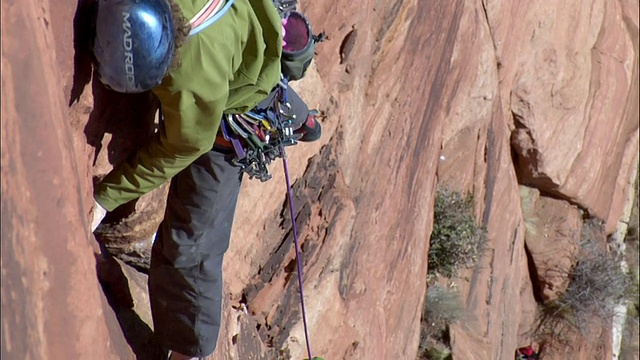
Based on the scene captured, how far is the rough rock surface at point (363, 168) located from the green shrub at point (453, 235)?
0.69 ft

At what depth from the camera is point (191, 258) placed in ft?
10.6

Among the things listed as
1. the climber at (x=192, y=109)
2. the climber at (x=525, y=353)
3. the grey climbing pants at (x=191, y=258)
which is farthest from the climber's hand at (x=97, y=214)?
the climber at (x=525, y=353)

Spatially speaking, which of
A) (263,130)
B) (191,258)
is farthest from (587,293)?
(191,258)

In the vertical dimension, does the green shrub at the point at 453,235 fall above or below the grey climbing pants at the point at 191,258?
below

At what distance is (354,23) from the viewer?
15.8 ft

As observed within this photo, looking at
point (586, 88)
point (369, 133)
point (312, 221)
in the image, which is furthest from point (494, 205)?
point (312, 221)

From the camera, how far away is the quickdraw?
10.5ft

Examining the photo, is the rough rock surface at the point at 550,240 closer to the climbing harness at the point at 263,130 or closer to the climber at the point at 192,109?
the climber at the point at 192,109

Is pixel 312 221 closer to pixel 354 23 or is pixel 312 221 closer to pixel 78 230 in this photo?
pixel 354 23

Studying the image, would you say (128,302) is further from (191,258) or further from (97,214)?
(97,214)

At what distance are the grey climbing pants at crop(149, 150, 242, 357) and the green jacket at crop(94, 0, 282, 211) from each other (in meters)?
0.29

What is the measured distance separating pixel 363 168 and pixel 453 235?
6.66 feet

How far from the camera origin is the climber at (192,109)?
2.29 metres

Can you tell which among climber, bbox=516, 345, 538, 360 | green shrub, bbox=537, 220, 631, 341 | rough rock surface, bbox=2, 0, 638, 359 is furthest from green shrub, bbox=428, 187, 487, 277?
green shrub, bbox=537, 220, 631, 341
